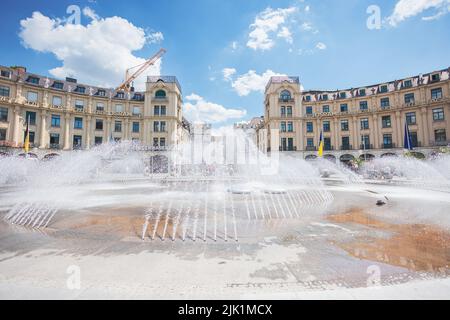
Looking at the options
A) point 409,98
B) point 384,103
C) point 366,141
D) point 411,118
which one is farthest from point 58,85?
point 411,118

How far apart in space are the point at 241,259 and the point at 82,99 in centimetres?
5133

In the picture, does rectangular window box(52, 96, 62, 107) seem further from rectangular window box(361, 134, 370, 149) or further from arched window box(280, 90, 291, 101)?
rectangular window box(361, 134, 370, 149)

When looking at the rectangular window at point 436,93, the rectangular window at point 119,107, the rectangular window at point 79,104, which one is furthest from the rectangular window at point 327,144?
the rectangular window at point 79,104

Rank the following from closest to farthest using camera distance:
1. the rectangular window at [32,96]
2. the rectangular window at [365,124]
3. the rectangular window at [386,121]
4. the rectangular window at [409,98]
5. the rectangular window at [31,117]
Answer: the rectangular window at [31,117]
the rectangular window at [32,96]
the rectangular window at [409,98]
the rectangular window at [386,121]
the rectangular window at [365,124]

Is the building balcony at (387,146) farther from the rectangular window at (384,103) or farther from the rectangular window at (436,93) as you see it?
the rectangular window at (436,93)

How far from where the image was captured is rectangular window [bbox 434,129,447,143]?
37812mm

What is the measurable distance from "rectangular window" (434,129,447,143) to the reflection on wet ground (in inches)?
1741

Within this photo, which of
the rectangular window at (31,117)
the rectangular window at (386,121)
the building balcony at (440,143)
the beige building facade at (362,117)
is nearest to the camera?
the building balcony at (440,143)

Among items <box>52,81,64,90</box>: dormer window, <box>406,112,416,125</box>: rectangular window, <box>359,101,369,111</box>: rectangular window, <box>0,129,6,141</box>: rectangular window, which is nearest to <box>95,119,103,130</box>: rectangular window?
<box>52,81,64,90</box>: dormer window

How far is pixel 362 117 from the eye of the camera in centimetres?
4525

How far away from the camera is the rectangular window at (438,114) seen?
38.2 metres

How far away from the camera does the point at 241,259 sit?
15.3 feet

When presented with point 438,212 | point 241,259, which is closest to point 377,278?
point 241,259

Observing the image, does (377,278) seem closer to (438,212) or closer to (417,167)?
(438,212)
